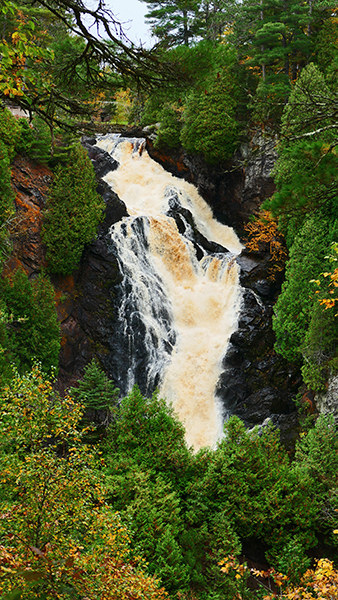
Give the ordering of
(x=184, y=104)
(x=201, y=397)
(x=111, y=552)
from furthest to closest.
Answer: (x=184, y=104) → (x=201, y=397) → (x=111, y=552)

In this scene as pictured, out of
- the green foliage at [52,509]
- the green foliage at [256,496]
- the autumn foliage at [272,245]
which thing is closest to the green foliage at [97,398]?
the green foliage at [256,496]

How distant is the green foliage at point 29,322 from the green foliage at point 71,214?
2.74 meters

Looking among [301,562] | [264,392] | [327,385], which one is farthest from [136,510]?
[264,392]

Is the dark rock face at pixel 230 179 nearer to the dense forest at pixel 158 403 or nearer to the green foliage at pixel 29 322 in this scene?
the dense forest at pixel 158 403

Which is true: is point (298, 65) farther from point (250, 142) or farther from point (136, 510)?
point (136, 510)

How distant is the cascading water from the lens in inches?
571

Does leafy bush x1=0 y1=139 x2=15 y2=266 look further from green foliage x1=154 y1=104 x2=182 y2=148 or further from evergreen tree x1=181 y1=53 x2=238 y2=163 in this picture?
green foliage x1=154 y1=104 x2=182 y2=148

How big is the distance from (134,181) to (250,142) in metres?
5.75

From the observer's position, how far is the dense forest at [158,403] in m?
4.04

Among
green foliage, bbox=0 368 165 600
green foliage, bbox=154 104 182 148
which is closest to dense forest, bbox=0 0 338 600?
green foliage, bbox=0 368 165 600

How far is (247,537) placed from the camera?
8875 millimetres

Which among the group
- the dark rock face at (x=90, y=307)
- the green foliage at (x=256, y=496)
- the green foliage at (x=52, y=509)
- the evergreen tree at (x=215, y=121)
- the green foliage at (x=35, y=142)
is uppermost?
the evergreen tree at (x=215, y=121)

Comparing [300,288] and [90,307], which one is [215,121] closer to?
[300,288]

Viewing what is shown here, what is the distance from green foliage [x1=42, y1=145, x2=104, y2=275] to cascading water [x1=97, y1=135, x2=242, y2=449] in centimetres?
133
